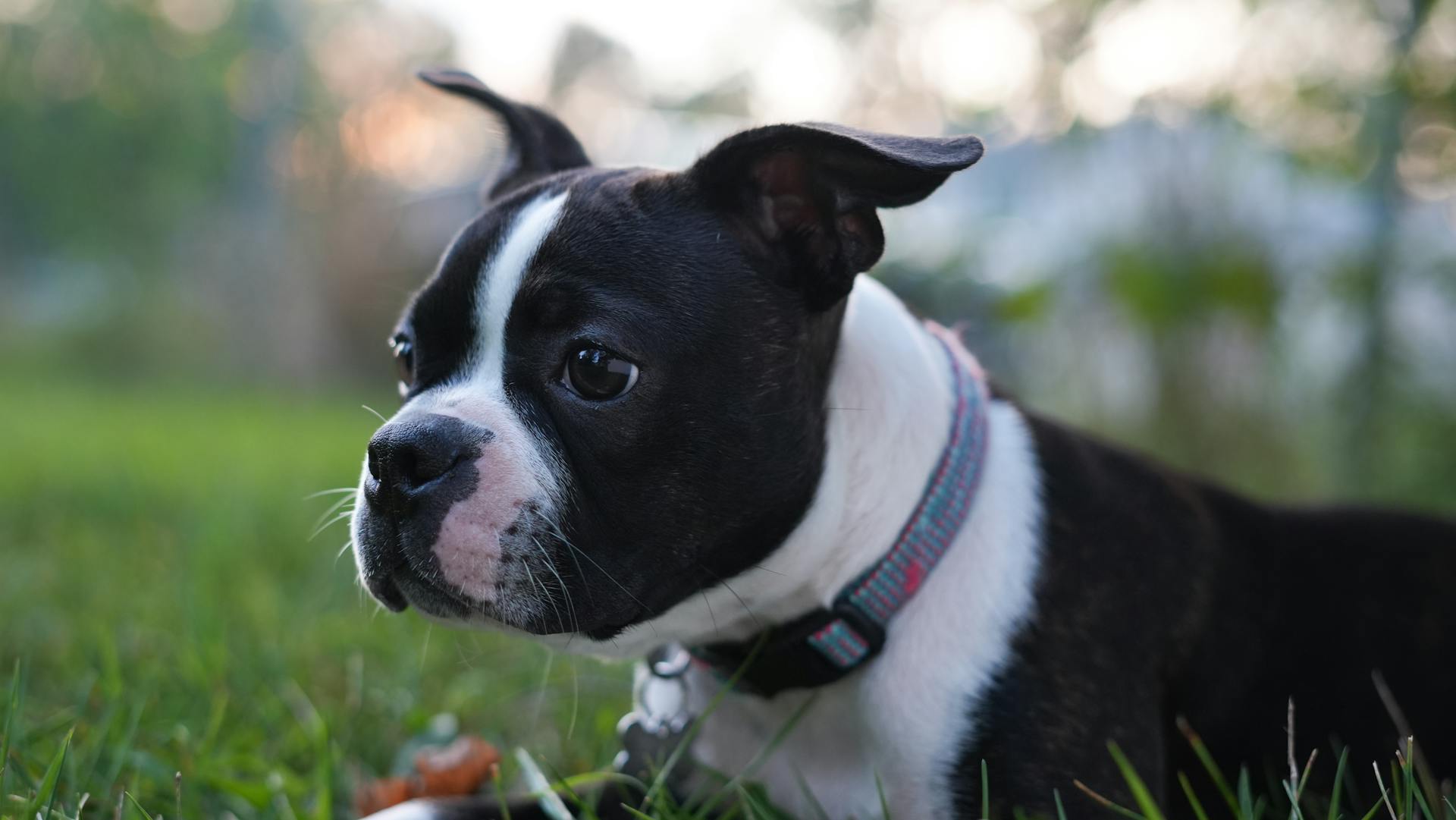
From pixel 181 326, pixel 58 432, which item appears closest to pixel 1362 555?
pixel 58 432

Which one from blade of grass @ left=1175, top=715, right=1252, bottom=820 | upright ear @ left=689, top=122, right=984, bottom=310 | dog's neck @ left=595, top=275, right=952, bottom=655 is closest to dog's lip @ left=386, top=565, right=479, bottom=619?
dog's neck @ left=595, top=275, right=952, bottom=655

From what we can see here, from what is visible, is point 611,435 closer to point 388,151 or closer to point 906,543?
point 906,543

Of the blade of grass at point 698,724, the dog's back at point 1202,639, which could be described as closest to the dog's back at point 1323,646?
the dog's back at point 1202,639

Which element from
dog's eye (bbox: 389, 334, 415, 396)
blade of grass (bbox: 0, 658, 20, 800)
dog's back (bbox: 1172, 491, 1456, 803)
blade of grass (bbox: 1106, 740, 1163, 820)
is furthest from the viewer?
dog's back (bbox: 1172, 491, 1456, 803)

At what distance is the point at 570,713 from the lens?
2969 millimetres

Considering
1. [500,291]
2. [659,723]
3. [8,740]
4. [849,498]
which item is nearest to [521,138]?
[500,291]

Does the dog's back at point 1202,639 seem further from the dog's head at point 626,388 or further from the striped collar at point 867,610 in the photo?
the dog's head at point 626,388

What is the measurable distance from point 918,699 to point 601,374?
795 mm

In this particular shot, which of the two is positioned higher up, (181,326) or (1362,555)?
(1362,555)

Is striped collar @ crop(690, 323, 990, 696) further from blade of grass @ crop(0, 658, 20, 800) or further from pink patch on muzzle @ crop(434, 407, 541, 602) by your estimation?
blade of grass @ crop(0, 658, 20, 800)

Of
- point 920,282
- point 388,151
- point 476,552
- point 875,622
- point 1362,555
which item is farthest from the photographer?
point 388,151

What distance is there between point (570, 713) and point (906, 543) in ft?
3.75

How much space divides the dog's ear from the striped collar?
114cm

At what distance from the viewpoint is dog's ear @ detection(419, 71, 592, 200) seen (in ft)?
8.87
